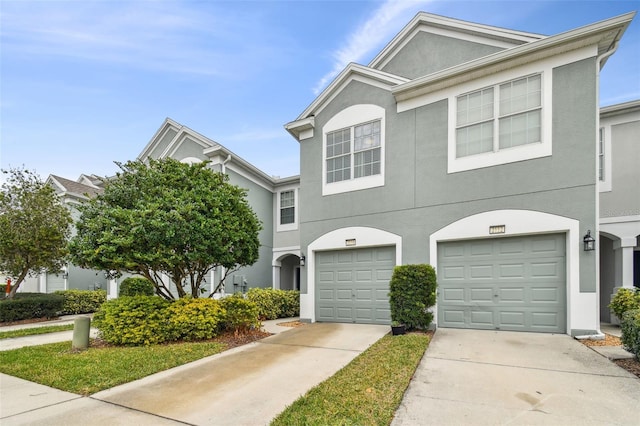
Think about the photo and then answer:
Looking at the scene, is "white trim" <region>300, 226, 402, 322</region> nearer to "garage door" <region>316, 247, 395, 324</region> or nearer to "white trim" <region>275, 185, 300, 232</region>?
"garage door" <region>316, 247, 395, 324</region>

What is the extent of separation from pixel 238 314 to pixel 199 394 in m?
3.86

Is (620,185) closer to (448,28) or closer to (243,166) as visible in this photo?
(448,28)

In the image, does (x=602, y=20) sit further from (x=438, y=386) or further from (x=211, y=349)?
(x=211, y=349)

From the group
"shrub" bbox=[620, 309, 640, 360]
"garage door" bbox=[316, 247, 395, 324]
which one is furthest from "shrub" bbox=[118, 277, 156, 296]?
"shrub" bbox=[620, 309, 640, 360]

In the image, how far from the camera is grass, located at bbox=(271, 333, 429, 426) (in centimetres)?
→ 375

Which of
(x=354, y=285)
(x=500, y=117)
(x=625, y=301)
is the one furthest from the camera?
(x=354, y=285)

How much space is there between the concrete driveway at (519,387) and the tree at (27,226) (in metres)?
13.2

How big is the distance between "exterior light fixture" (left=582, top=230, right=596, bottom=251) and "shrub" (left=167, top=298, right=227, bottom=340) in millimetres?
8503

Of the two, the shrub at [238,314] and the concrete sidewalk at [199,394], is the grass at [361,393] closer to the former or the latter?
the concrete sidewalk at [199,394]

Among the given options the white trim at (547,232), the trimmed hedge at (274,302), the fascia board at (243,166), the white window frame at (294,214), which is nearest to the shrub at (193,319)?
the trimmed hedge at (274,302)

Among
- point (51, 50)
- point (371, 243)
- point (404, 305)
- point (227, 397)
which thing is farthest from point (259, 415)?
point (51, 50)

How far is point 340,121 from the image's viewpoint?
1120cm

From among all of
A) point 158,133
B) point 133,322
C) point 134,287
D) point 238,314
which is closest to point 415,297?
point 238,314

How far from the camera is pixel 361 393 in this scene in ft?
14.6
